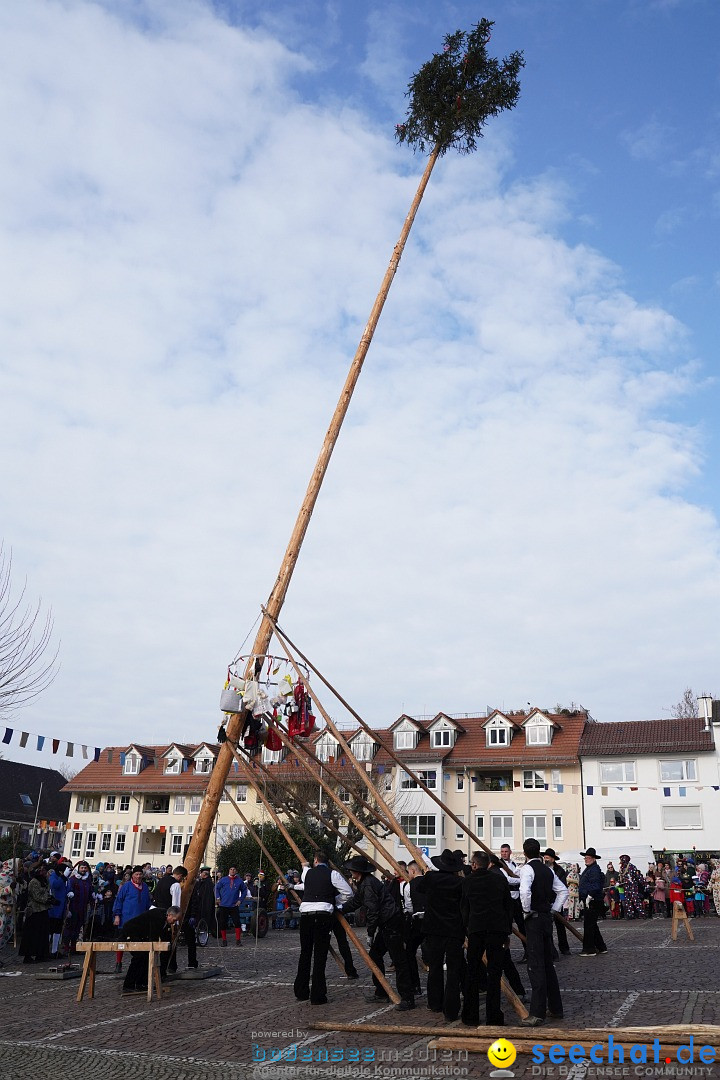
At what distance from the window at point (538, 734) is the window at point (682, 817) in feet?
22.6

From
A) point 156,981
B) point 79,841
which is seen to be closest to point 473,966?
point 156,981

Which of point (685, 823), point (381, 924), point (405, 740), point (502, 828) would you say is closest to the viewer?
point (381, 924)

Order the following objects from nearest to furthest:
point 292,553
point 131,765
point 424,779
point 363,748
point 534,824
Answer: point 292,553 → point 534,824 → point 424,779 → point 363,748 → point 131,765

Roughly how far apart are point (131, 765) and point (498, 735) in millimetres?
23170

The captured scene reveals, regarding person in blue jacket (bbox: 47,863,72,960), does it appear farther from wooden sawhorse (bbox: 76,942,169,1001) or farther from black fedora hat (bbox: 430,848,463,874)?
black fedora hat (bbox: 430,848,463,874)

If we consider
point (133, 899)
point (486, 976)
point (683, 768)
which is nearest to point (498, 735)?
point (683, 768)

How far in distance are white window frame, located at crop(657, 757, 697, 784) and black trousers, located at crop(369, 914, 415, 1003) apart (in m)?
35.0

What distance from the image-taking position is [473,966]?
30.3 ft

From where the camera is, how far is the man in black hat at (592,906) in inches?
595

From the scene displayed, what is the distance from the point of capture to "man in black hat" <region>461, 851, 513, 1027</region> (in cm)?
892

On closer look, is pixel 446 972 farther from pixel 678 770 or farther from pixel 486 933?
pixel 678 770

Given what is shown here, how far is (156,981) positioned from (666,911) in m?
20.6

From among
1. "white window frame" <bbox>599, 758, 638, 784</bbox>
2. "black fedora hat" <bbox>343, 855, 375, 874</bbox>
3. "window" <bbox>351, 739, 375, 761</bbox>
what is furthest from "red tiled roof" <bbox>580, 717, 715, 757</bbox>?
"black fedora hat" <bbox>343, 855, 375, 874</bbox>

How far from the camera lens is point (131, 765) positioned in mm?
53969
